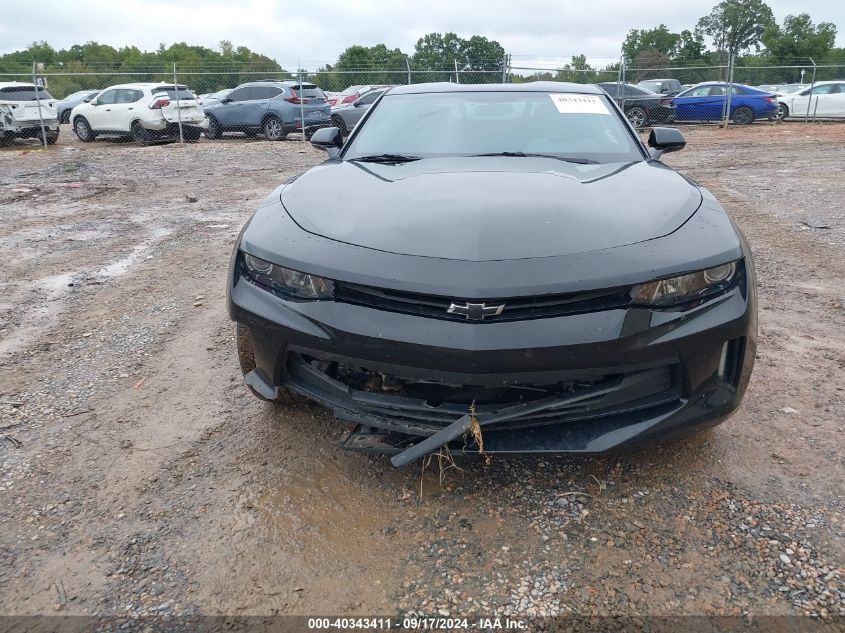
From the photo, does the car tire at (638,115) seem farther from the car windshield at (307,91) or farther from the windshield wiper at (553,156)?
the windshield wiper at (553,156)

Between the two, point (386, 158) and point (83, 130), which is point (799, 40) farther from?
point (386, 158)

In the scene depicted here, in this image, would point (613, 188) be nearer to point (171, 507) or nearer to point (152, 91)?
point (171, 507)

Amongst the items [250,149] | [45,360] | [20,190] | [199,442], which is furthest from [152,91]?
[199,442]

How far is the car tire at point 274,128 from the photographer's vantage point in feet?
54.7

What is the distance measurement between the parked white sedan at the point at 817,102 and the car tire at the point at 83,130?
758 inches

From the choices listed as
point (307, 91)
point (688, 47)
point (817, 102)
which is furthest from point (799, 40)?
point (307, 91)

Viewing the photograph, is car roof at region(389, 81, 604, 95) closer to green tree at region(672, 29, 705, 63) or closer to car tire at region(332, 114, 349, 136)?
car tire at region(332, 114, 349, 136)

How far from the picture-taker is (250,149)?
14922 mm

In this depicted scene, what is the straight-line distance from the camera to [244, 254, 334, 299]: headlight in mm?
2174

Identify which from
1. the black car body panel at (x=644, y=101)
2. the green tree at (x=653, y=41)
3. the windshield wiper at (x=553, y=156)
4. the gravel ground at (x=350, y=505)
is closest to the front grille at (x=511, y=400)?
the gravel ground at (x=350, y=505)

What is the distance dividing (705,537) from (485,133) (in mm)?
2263

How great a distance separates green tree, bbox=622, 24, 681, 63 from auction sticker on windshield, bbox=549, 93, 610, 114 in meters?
77.4

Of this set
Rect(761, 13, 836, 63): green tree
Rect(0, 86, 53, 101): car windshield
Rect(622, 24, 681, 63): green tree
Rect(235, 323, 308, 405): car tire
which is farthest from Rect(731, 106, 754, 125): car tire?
Rect(622, 24, 681, 63): green tree

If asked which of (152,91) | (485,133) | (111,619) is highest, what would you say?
(152,91)
